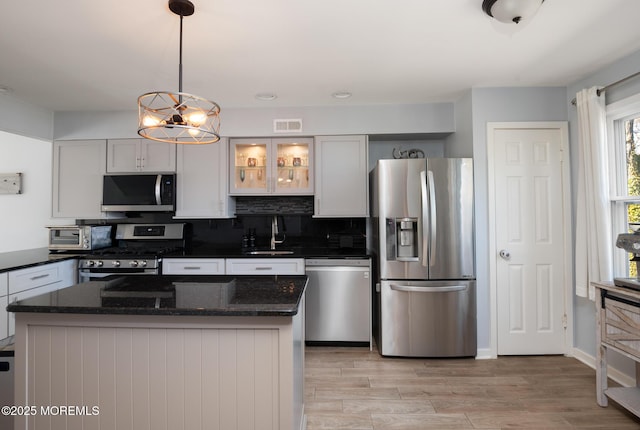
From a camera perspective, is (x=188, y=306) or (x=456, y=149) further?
(x=456, y=149)

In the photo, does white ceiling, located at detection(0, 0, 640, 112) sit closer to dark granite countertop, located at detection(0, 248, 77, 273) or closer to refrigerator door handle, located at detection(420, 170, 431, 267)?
refrigerator door handle, located at detection(420, 170, 431, 267)

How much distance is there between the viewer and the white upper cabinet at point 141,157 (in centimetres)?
349

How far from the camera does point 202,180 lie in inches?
137

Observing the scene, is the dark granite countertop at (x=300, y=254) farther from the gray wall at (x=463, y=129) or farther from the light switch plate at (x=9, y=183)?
the light switch plate at (x=9, y=183)

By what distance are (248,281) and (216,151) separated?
2.05 metres

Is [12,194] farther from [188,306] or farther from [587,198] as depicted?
[587,198]

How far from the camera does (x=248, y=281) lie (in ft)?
6.12

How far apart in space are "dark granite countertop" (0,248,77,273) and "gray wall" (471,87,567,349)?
396 cm

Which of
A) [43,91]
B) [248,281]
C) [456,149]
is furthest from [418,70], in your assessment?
[43,91]

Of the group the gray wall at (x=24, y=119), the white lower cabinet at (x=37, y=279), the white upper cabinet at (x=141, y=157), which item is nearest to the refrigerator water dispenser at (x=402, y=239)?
the white upper cabinet at (x=141, y=157)

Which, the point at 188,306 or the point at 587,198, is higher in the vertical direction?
the point at 587,198

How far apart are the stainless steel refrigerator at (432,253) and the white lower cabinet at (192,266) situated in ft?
5.54

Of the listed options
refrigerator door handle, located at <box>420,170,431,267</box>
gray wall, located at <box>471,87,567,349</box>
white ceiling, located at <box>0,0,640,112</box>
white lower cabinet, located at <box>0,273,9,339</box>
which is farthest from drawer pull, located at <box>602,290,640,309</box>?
white lower cabinet, located at <box>0,273,9,339</box>

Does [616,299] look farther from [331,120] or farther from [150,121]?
[150,121]
